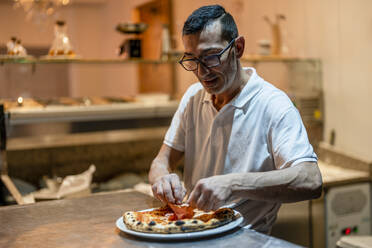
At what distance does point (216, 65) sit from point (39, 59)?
153cm

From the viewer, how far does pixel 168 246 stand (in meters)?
1.17

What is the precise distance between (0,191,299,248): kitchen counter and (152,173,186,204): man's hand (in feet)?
0.53

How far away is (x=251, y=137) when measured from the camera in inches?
66.4

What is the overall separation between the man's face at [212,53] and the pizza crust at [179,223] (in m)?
0.46

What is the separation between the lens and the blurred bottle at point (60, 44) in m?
2.93

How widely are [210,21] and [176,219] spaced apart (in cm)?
64

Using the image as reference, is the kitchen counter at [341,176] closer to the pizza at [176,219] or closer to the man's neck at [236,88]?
the man's neck at [236,88]

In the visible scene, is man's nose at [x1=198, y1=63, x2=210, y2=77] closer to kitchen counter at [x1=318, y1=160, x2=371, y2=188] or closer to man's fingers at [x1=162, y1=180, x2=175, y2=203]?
man's fingers at [x1=162, y1=180, x2=175, y2=203]

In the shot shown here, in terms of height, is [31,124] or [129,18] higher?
[129,18]

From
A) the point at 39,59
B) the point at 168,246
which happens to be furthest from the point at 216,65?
the point at 39,59

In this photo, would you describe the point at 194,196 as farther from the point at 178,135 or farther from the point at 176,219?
the point at 178,135

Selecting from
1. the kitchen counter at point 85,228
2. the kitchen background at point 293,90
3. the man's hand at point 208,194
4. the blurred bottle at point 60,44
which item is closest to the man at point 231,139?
the man's hand at point 208,194

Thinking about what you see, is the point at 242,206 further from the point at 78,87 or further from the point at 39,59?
the point at 78,87

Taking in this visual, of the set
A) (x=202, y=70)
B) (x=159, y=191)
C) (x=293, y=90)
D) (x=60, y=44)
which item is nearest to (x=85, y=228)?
(x=159, y=191)
